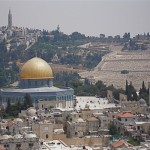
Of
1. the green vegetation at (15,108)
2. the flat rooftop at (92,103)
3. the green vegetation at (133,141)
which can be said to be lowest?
the green vegetation at (133,141)

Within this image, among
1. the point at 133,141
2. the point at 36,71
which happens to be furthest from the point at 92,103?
the point at 133,141

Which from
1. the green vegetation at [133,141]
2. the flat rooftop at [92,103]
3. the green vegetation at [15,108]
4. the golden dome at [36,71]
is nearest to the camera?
the green vegetation at [133,141]

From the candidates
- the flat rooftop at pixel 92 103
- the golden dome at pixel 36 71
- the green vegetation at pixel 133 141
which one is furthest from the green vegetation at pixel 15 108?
the green vegetation at pixel 133 141

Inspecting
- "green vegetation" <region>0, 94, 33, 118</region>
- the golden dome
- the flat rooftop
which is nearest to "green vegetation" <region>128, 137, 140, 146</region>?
the flat rooftop

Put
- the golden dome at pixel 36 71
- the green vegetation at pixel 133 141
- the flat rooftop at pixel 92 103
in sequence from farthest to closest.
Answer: the golden dome at pixel 36 71 → the flat rooftop at pixel 92 103 → the green vegetation at pixel 133 141

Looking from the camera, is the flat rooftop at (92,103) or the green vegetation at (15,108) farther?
the flat rooftop at (92,103)

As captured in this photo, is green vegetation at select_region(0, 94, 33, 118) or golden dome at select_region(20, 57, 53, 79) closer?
green vegetation at select_region(0, 94, 33, 118)

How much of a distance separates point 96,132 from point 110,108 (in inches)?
143

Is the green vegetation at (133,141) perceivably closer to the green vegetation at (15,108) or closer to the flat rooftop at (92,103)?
the flat rooftop at (92,103)

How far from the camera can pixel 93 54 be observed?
231 ft

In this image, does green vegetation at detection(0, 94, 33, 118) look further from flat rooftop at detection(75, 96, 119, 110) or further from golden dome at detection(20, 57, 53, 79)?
golden dome at detection(20, 57, 53, 79)

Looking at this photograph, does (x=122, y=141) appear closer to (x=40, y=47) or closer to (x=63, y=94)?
(x=63, y=94)

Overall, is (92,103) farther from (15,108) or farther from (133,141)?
(133,141)

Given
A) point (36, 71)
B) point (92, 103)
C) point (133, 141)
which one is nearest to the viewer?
point (133, 141)
